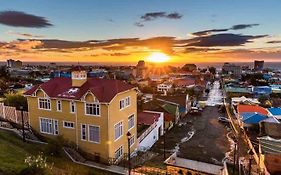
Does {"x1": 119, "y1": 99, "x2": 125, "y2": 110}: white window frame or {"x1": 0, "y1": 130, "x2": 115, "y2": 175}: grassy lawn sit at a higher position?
{"x1": 119, "y1": 99, "x2": 125, "y2": 110}: white window frame

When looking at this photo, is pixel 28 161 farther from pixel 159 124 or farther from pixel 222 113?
pixel 222 113

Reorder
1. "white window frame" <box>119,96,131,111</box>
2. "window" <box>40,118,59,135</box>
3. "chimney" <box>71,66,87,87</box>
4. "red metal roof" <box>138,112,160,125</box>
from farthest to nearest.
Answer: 1. "red metal roof" <box>138,112,160,125</box>
2. "window" <box>40,118,59,135</box>
3. "chimney" <box>71,66,87,87</box>
4. "white window frame" <box>119,96,131,111</box>

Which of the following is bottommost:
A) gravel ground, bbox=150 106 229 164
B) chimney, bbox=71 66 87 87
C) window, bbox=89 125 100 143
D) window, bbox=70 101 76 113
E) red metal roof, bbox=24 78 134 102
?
gravel ground, bbox=150 106 229 164

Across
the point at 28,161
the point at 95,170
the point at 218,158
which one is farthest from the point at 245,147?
the point at 28,161

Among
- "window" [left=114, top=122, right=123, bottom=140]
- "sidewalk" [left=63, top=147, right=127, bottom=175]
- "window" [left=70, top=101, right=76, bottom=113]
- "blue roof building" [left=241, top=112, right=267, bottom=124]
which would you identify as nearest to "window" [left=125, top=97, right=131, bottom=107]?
"window" [left=114, top=122, right=123, bottom=140]

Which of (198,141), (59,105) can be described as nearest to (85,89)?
(59,105)

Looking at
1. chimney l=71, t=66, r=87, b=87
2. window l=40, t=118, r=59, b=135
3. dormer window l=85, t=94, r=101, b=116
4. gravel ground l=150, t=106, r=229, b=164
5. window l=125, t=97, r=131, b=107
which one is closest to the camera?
dormer window l=85, t=94, r=101, b=116

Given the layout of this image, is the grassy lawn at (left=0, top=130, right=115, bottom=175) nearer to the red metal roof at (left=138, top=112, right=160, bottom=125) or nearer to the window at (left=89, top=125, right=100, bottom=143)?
the window at (left=89, top=125, right=100, bottom=143)
